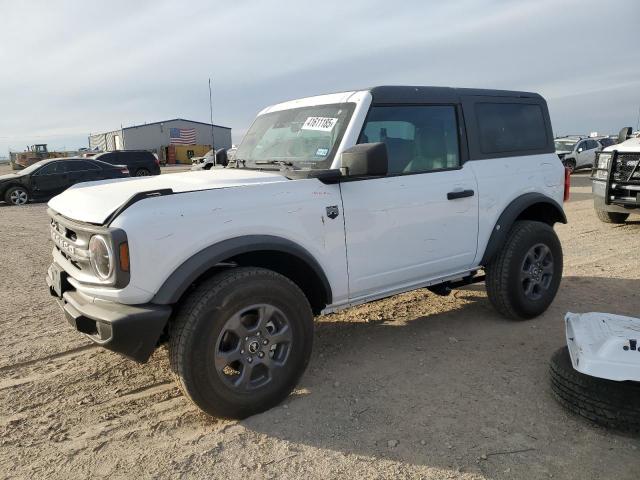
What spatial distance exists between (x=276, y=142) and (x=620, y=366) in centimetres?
282

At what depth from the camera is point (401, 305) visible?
509cm

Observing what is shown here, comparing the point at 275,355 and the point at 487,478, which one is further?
the point at 275,355

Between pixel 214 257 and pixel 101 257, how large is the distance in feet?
1.94

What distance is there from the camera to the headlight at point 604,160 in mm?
8883

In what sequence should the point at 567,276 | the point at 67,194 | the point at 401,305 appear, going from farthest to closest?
1. the point at 567,276
2. the point at 401,305
3. the point at 67,194

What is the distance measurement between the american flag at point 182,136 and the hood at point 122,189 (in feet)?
186

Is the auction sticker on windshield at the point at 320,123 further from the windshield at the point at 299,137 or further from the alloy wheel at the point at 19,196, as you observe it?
the alloy wheel at the point at 19,196

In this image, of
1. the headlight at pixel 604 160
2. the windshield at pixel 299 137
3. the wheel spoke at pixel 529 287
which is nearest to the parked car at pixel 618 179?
the headlight at pixel 604 160

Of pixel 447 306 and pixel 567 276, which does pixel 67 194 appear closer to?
pixel 447 306

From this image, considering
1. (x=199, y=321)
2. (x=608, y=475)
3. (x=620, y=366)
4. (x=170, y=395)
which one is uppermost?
(x=199, y=321)

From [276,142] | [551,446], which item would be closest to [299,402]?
[551,446]

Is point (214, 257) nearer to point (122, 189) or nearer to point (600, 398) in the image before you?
point (122, 189)

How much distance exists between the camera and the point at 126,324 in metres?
2.57

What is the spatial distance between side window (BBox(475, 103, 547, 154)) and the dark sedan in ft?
48.5
